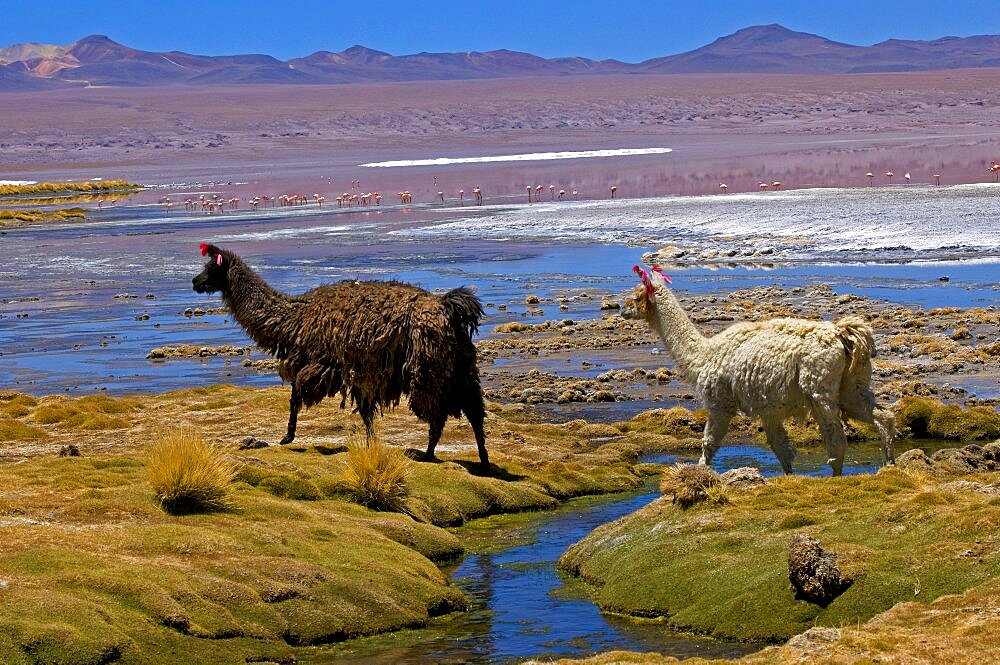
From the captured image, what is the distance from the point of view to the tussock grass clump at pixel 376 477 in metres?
14.2

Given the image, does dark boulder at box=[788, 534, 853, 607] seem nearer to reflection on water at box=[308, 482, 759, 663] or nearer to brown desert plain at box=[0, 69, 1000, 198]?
reflection on water at box=[308, 482, 759, 663]

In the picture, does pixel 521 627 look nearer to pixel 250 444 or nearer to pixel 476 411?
pixel 476 411

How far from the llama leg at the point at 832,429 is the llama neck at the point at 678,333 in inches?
59.5

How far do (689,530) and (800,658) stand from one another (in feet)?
12.9

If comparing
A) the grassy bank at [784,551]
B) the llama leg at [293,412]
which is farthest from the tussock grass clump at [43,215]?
the grassy bank at [784,551]

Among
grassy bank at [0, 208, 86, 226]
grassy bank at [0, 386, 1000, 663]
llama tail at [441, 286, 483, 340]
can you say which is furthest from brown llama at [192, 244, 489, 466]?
grassy bank at [0, 208, 86, 226]

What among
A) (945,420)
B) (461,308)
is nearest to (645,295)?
(461,308)

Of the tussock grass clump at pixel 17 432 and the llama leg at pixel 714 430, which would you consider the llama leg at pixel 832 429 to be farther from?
the tussock grass clump at pixel 17 432

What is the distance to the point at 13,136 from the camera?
16738cm

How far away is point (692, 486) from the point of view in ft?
40.9

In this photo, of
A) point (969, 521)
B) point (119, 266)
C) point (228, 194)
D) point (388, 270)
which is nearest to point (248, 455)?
point (969, 521)

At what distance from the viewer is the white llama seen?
13086 mm

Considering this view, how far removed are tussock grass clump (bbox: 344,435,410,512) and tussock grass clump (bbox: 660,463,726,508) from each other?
9.55ft

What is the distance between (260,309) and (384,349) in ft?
7.19
